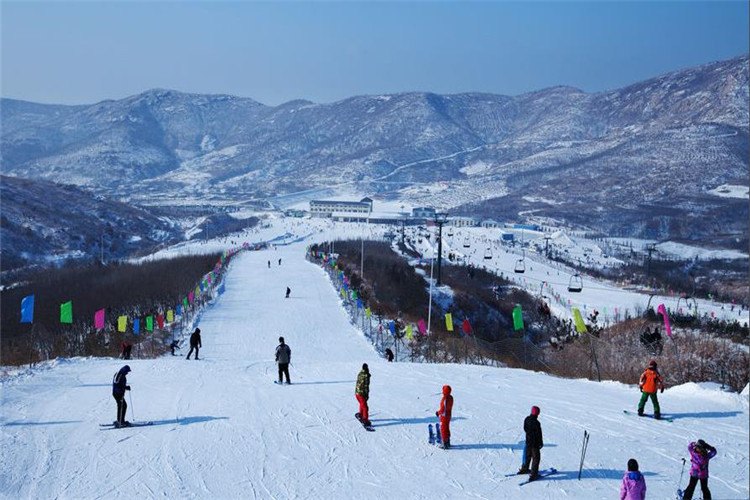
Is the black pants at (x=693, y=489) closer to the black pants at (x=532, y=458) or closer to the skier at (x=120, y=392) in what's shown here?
the black pants at (x=532, y=458)

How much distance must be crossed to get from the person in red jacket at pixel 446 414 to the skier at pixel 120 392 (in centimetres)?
569

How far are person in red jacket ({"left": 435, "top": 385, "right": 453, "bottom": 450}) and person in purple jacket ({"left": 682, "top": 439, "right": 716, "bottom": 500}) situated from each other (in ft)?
11.7

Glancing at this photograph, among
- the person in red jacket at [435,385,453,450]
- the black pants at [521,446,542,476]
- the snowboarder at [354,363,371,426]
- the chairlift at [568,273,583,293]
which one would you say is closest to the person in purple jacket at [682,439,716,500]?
the black pants at [521,446,542,476]

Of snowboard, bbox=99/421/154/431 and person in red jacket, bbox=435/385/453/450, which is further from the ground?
person in red jacket, bbox=435/385/453/450

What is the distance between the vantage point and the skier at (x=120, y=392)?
11.4 meters

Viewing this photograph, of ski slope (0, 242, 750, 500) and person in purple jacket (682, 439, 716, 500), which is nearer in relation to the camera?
person in purple jacket (682, 439, 716, 500)

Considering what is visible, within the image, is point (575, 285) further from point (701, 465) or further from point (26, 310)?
point (701, 465)

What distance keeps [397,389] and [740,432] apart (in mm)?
7251

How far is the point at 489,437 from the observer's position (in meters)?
11.6

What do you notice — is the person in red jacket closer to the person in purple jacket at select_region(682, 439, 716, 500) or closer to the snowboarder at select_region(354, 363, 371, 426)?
the snowboarder at select_region(354, 363, 371, 426)

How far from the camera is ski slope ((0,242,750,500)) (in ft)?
30.7

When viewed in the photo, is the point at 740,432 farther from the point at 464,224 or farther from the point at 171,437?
the point at 464,224

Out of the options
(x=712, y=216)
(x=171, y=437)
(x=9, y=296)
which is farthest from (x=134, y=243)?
(x=712, y=216)

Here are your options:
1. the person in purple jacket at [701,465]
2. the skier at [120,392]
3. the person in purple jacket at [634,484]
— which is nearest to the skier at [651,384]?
the person in purple jacket at [701,465]
